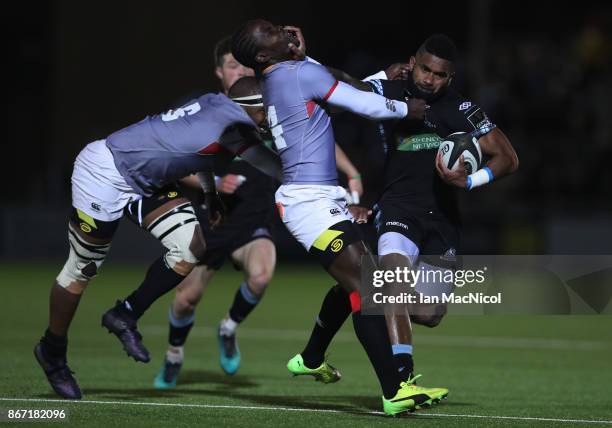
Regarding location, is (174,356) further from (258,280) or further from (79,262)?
(79,262)

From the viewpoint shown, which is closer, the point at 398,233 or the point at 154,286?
the point at 154,286

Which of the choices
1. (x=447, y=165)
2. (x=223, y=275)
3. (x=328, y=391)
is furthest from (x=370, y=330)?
(x=223, y=275)

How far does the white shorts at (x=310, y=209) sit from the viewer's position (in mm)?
7652

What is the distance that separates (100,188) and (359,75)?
628 inches

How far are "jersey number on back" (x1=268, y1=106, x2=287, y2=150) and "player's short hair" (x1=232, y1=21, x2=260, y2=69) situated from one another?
31 centimetres

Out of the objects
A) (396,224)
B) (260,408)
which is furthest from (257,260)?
(260,408)

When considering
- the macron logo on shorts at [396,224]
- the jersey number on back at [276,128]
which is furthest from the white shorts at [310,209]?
the macron logo on shorts at [396,224]

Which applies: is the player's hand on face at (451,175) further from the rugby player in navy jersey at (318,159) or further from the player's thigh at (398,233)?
the player's thigh at (398,233)

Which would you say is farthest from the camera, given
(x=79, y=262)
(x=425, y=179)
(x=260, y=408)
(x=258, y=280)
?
(x=258, y=280)

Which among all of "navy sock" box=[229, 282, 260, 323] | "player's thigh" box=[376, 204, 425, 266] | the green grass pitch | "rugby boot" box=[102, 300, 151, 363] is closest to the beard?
"player's thigh" box=[376, 204, 425, 266]

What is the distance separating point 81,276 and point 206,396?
4.31 ft

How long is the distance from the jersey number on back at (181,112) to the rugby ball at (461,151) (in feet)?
5.50

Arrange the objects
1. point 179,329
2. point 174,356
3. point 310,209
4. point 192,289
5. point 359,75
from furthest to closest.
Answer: point 359,75 → point 192,289 → point 179,329 → point 174,356 → point 310,209

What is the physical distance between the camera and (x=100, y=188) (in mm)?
8375
